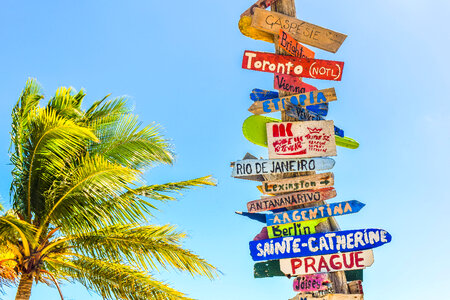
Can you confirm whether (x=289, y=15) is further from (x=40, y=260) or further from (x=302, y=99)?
(x=40, y=260)

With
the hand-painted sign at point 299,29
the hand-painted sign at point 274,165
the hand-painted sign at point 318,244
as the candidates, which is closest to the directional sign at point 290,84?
the hand-painted sign at point 299,29

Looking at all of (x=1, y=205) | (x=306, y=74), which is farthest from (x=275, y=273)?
(x=1, y=205)

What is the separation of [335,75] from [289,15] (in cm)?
127

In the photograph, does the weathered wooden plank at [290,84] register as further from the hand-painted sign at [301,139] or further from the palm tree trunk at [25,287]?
the palm tree trunk at [25,287]

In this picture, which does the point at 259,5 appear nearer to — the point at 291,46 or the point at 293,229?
the point at 291,46

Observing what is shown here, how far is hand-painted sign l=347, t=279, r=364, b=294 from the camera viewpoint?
20.6ft

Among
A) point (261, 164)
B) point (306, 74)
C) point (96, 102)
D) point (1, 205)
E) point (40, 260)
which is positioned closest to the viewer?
point (261, 164)

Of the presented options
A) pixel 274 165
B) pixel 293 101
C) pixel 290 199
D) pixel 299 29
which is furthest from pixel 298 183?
pixel 299 29

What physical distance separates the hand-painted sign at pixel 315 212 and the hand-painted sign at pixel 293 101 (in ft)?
5.38

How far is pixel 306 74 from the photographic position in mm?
7566

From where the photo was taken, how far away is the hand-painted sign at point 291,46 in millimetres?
7414

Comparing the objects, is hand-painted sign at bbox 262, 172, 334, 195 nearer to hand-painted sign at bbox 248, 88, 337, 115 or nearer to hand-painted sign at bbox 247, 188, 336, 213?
hand-painted sign at bbox 247, 188, 336, 213

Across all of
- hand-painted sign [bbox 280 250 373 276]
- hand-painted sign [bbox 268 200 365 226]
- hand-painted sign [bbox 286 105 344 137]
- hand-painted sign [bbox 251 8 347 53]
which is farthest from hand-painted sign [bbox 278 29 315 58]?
hand-painted sign [bbox 280 250 373 276]

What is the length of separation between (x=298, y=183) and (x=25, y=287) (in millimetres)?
5211
